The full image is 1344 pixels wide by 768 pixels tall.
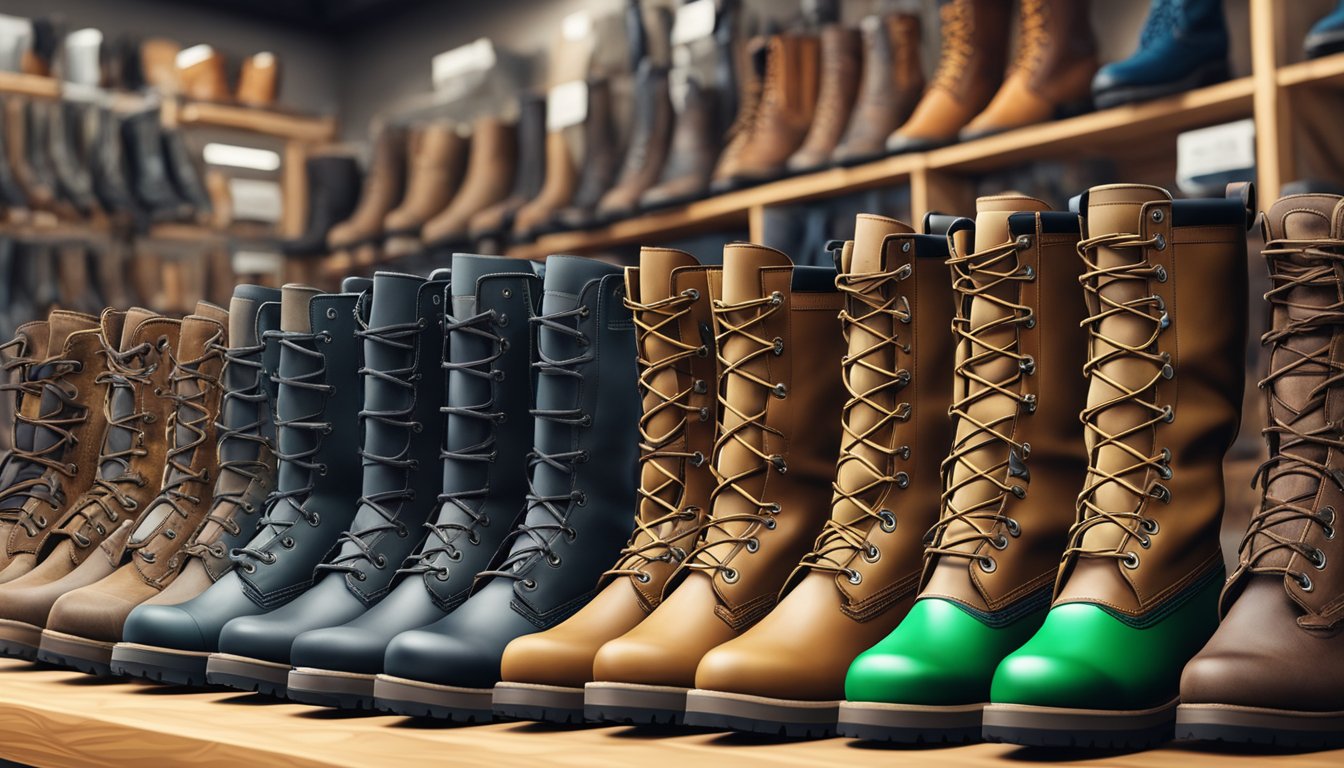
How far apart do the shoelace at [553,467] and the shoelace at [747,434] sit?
0.14 meters

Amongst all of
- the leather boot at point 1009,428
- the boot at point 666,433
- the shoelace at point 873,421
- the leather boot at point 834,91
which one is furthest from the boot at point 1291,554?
the leather boot at point 834,91

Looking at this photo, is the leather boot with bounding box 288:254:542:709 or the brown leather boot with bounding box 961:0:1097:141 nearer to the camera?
the leather boot with bounding box 288:254:542:709

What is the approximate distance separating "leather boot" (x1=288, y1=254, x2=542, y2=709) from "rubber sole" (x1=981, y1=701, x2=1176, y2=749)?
0.50m

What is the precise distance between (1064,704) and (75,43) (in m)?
4.98

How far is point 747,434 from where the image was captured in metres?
1.03

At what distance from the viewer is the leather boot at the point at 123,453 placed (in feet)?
5.02

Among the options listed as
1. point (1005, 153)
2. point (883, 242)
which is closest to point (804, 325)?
point (883, 242)

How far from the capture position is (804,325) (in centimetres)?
104

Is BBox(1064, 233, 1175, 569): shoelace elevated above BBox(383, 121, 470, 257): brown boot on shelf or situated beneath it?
situated beneath

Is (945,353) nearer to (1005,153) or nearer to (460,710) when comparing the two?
(460,710)

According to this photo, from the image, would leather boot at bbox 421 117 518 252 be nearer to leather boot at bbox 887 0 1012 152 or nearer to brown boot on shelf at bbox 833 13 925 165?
brown boot on shelf at bbox 833 13 925 165

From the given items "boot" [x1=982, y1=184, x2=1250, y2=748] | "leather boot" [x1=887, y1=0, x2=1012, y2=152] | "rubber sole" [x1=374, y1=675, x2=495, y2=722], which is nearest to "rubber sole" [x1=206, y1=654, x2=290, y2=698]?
"rubber sole" [x1=374, y1=675, x2=495, y2=722]

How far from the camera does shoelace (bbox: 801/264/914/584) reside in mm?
978

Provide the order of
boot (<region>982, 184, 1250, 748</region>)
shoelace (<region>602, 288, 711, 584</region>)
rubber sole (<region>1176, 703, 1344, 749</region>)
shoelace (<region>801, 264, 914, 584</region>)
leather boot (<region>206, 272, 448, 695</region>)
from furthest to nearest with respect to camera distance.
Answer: leather boot (<region>206, 272, 448, 695</region>), shoelace (<region>602, 288, 711, 584</region>), shoelace (<region>801, 264, 914, 584</region>), boot (<region>982, 184, 1250, 748</region>), rubber sole (<region>1176, 703, 1344, 749</region>)
